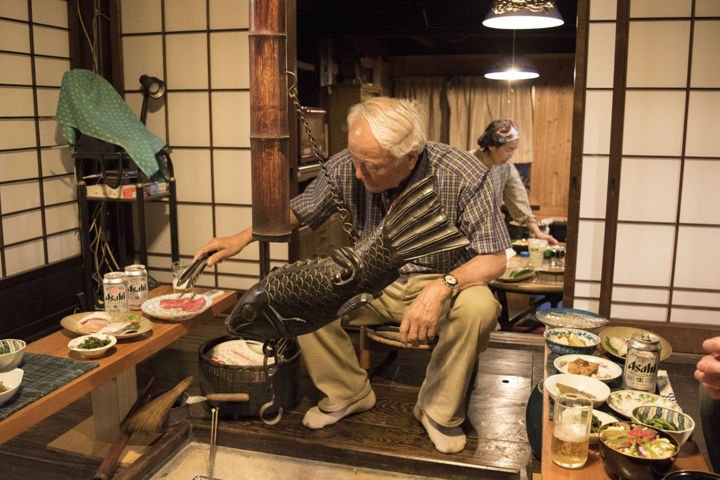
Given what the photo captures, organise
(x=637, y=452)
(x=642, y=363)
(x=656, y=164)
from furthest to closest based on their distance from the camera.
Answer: (x=656, y=164), (x=642, y=363), (x=637, y=452)

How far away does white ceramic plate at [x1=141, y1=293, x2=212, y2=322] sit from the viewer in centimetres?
Answer: 256

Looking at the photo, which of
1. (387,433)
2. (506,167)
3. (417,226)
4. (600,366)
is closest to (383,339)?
(387,433)

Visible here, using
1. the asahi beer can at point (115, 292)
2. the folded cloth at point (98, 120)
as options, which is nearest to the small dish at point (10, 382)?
the asahi beer can at point (115, 292)

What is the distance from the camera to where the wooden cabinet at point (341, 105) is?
19.9 ft

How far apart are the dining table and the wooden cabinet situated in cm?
344

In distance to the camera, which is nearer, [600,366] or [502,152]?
[600,366]

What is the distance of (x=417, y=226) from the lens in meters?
1.02

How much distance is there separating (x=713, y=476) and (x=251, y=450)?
5.44ft

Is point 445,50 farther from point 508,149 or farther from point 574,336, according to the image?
point 574,336

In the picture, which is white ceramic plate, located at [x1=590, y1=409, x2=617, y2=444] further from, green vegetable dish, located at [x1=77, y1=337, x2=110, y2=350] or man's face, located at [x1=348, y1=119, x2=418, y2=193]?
green vegetable dish, located at [x1=77, y1=337, x2=110, y2=350]

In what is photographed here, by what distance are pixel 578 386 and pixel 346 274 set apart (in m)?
1.13

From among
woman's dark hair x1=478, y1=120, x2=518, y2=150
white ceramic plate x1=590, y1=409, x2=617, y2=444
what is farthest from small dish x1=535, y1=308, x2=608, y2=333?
woman's dark hair x1=478, y1=120, x2=518, y2=150

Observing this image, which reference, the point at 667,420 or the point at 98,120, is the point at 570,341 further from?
the point at 98,120

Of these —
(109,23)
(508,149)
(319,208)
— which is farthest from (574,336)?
(109,23)
